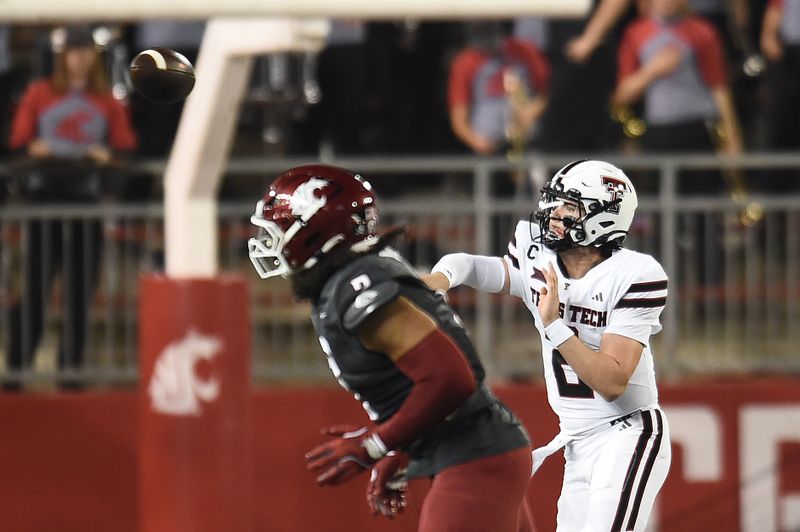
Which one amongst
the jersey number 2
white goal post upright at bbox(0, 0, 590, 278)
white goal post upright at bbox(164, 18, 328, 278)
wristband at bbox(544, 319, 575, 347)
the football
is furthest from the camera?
white goal post upright at bbox(164, 18, 328, 278)

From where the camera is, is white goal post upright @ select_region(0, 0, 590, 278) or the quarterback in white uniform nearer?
the quarterback in white uniform

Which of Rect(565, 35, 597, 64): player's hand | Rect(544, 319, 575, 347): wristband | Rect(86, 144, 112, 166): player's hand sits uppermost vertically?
Rect(565, 35, 597, 64): player's hand

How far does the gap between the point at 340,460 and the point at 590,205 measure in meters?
1.61

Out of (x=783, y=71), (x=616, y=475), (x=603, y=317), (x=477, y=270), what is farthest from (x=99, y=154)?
(x=783, y=71)

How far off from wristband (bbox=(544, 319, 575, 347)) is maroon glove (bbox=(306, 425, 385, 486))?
0.95 m

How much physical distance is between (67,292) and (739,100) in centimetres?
545

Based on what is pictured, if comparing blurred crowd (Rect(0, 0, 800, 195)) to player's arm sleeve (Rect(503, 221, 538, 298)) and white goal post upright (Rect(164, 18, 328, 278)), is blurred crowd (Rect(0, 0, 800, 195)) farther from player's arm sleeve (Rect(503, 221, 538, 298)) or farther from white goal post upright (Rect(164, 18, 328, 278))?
player's arm sleeve (Rect(503, 221, 538, 298))

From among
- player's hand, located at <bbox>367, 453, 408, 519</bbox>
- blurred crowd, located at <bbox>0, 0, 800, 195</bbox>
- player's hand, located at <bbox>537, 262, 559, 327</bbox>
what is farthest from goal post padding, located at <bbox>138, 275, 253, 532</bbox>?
player's hand, located at <bbox>367, 453, 408, 519</bbox>

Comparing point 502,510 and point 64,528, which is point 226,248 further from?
point 502,510

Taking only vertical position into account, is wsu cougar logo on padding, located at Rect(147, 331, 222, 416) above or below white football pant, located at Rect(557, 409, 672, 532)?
above

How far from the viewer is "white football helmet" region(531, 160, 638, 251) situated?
231 inches

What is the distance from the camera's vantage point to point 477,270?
19.7ft

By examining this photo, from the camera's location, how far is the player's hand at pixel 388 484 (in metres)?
5.02

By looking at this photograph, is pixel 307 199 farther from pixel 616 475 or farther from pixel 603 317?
pixel 616 475
